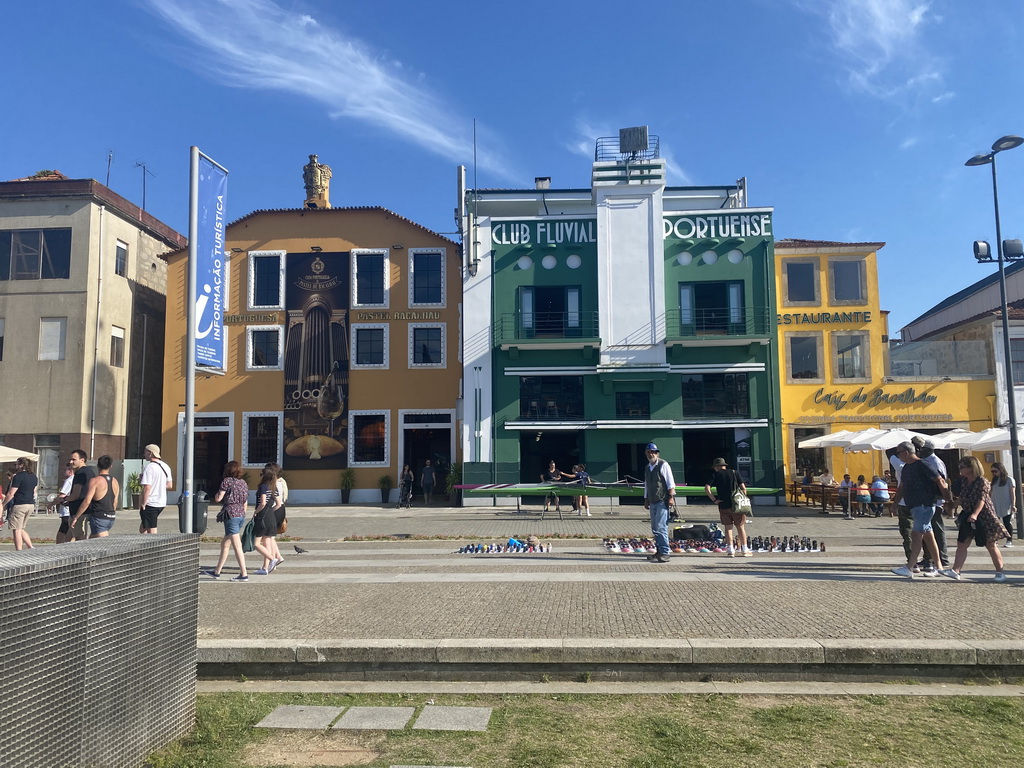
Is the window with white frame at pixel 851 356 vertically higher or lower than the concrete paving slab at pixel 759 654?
higher

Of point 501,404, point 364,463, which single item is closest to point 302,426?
point 364,463

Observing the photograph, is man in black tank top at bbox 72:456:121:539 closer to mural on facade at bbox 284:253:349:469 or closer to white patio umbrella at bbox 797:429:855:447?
mural on facade at bbox 284:253:349:469

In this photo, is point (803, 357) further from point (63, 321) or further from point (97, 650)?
point (63, 321)

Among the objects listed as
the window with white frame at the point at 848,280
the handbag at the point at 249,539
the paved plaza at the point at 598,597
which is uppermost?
the window with white frame at the point at 848,280

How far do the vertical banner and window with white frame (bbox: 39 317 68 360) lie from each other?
13.4 m

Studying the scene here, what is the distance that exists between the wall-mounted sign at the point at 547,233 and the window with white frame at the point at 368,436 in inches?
332

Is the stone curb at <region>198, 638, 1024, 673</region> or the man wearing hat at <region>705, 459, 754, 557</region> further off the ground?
the man wearing hat at <region>705, 459, 754, 557</region>

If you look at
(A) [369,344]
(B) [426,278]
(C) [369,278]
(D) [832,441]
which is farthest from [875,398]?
(C) [369,278]

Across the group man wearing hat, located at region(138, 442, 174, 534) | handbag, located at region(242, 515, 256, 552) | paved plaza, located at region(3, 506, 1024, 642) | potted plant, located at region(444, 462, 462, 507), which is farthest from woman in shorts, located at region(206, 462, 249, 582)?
potted plant, located at region(444, 462, 462, 507)

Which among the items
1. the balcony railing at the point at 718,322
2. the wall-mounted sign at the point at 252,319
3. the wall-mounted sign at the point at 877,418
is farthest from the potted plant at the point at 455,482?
the wall-mounted sign at the point at 877,418

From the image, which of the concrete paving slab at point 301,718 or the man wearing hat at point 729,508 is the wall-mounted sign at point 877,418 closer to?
the man wearing hat at point 729,508

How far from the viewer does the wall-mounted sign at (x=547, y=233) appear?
92.9 feet

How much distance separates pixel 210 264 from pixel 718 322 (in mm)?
18008

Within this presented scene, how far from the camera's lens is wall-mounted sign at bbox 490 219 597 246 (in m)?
28.3
